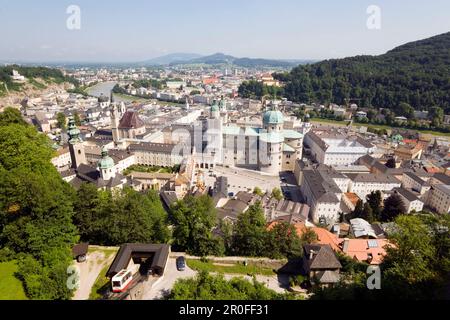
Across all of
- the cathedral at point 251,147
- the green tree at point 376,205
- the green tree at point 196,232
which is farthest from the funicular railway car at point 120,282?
the cathedral at point 251,147

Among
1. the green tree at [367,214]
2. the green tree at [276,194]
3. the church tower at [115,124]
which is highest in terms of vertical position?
the church tower at [115,124]

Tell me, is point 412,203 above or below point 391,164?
below

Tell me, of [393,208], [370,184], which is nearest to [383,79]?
[370,184]

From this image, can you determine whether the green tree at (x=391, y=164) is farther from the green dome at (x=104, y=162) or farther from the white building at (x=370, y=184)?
the green dome at (x=104, y=162)

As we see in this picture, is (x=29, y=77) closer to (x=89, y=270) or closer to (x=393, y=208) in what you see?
(x=89, y=270)

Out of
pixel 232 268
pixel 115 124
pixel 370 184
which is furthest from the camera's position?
pixel 115 124

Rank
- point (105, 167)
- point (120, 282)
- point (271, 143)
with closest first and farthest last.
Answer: point (120, 282)
point (105, 167)
point (271, 143)
